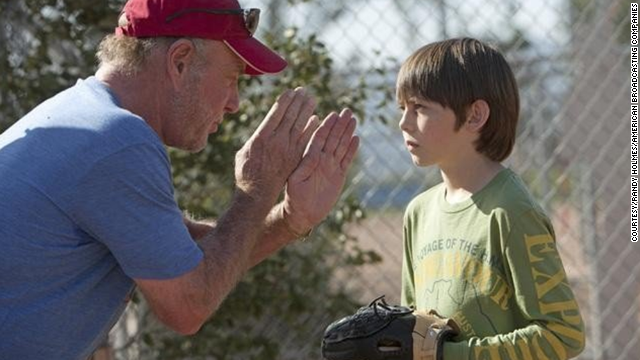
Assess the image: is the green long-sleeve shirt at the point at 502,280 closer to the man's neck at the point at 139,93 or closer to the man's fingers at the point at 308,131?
the man's fingers at the point at 308,131

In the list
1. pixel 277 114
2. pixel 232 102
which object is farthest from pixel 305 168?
pixel 232 102

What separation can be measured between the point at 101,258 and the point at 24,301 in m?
0.21

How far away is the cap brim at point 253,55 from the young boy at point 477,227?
1.49ft

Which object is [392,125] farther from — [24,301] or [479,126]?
[24,301]

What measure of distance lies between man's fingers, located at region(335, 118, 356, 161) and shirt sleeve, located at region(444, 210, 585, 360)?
0.47 m

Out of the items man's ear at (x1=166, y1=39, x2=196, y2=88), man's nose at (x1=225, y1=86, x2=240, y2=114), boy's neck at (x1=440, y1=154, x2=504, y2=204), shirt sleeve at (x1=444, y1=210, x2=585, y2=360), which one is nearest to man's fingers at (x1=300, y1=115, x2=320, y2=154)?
man's nose at (x1=225, y1=86, x2=240, y2=114)

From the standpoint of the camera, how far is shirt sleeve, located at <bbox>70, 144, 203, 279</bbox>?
3.10m

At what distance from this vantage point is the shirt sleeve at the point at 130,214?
3.10 meters

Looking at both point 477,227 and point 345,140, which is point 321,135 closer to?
point 345,140

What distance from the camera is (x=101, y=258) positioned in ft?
10.6

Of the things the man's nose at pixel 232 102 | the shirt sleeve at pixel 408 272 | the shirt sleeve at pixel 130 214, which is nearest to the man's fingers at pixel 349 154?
the man's nose at pixel 232 102

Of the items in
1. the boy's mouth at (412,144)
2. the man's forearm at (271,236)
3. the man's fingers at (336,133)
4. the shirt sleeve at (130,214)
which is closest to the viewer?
the shirt sleeve at (130,214)

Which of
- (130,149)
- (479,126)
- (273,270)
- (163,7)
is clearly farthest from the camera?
(273,270)

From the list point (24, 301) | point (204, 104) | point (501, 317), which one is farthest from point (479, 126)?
point (24, 301)
